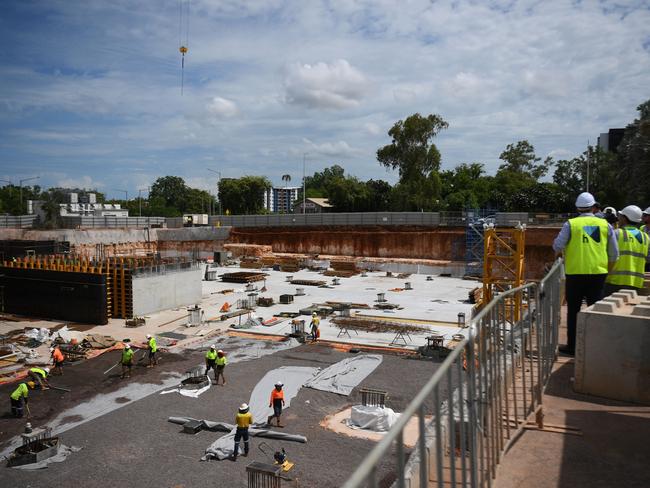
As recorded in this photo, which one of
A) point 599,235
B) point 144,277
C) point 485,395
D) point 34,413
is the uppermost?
point 599,235

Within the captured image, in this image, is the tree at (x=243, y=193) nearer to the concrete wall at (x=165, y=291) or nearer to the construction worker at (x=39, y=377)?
Result: the concrete wall at (x=165, y=291)

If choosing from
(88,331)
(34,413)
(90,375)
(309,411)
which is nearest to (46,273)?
(88,331)

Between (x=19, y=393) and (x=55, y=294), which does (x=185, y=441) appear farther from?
(x=55, y=294)

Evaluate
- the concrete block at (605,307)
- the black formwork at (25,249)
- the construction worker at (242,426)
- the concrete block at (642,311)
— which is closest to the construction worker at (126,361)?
the construction worker at (242,426)

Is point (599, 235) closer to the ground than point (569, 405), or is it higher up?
higher up

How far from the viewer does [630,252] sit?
712 centimetres

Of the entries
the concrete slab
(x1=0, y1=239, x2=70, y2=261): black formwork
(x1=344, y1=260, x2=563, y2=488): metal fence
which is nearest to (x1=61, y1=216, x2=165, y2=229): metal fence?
(x1=0, y1=239, x2=70, y2=261): black formwork

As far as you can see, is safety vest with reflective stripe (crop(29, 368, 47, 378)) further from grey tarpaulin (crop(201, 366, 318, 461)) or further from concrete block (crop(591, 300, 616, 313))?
concrete block (crop(591, 300, 616, 313))

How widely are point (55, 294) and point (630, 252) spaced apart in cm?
2739

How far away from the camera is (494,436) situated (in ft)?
12.4

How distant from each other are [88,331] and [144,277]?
4.24 meters

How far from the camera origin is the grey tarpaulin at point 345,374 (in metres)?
15.8

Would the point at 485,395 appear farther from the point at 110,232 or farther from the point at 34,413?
the point at 110,232

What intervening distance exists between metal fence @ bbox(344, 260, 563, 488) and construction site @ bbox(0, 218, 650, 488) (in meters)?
0.02
